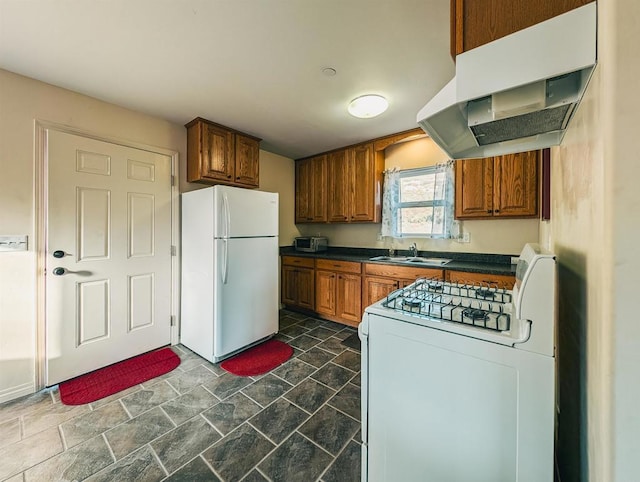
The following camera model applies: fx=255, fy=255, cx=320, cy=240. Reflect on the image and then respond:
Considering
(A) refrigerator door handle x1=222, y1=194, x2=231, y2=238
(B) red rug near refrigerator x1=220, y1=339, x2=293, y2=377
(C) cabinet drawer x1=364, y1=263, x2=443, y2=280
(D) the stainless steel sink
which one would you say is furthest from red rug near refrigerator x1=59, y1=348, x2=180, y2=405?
(D) the stainless steel sink

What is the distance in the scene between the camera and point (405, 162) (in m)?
3.38

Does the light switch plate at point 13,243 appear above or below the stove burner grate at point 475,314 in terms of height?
above

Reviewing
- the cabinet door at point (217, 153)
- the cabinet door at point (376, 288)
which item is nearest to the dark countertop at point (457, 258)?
the cabinet door at point (376, 288)

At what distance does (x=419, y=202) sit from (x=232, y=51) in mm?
2540

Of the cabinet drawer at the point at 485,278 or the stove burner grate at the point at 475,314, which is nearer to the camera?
the stove burner grate at the point at 475,314

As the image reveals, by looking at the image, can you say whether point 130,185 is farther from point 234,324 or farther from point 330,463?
point 330,463

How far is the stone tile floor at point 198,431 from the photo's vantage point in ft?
4.46

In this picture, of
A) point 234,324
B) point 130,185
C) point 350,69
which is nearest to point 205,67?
point 350,69

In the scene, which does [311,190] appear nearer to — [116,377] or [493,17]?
[116,377]

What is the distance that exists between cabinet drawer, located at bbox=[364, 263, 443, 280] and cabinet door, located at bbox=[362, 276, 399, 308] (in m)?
0.06

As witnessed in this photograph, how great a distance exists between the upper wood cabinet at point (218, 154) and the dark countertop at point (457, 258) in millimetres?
1456

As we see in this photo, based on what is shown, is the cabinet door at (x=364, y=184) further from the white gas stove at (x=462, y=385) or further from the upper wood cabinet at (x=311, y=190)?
the white gas stove at (x=462, y=385)

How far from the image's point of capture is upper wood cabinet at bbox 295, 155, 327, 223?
390 centimetres

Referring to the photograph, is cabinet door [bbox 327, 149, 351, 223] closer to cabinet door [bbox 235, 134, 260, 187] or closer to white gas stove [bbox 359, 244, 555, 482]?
cabinet door [bbox 235, 134, 260, 187]
